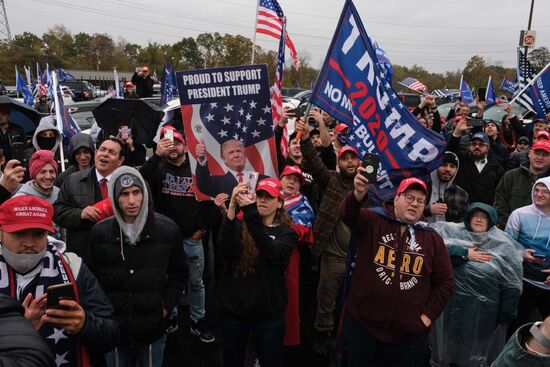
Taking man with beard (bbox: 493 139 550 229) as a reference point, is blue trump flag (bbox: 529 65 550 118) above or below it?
above

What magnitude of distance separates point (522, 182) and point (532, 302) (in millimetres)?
1307

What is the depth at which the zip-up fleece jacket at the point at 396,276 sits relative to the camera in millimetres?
2801

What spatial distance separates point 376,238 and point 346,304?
0.57m

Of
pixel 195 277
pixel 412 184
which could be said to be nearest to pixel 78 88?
pixel 195 277

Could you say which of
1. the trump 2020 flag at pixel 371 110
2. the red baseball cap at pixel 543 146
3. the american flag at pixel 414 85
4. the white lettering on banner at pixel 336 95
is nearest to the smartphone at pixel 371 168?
the trump 2020 flag at pixel 371 110

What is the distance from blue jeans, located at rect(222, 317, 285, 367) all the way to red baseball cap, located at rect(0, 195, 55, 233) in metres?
1.46

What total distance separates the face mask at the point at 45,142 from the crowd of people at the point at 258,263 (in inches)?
36.6

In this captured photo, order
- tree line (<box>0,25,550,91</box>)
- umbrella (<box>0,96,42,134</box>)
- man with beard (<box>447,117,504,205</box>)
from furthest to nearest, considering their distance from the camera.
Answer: tree line (<box>0,25,550,91</box>) < umbrella (<box>0,96,42,134</box>) < man with beard (<box>447,117,504,205</box>)

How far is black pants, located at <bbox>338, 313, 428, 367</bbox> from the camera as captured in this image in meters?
2.86

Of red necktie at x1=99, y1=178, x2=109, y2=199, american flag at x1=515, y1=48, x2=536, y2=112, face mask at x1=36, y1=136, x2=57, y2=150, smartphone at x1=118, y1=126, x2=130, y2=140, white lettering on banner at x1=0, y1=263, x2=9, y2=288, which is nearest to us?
white lettering on banner at x1=0, y1=263, x2=9, y2=288

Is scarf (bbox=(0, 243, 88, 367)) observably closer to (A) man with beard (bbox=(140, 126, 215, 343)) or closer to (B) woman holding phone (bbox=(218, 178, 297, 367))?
(B) woman holding phone (bbox=(218, 178, 297, 367))

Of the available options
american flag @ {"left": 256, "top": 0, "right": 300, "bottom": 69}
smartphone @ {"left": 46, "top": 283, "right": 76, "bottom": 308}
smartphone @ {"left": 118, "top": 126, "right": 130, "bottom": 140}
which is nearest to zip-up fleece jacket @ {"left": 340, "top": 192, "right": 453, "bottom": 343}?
smartphone @ {"left": 46, "top": 283, "right": 76, "bottom": 308}

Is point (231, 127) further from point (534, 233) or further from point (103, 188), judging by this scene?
point (534, 233)

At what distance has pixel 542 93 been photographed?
659 centimetres
